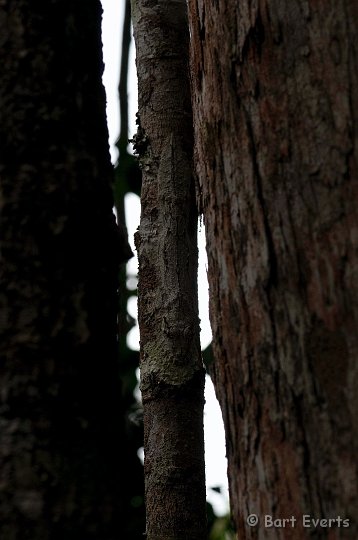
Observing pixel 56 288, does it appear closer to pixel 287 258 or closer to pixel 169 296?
pixel 287 258

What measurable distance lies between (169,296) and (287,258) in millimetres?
1011

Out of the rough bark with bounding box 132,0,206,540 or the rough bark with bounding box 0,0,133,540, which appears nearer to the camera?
the rough bark with bounding box 0,0,133,540

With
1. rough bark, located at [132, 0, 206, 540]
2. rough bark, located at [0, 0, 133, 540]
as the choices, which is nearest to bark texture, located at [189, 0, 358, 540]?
rough bark, located at [0, 0, 133, 540]

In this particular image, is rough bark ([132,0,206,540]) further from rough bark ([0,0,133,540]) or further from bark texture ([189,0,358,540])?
rough bark ([0,0,133,540])

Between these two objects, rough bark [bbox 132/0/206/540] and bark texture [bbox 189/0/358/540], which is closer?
bark texture [bbox 189/0/358/540]

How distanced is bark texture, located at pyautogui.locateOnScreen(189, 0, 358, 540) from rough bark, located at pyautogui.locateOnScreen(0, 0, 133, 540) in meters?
0.27

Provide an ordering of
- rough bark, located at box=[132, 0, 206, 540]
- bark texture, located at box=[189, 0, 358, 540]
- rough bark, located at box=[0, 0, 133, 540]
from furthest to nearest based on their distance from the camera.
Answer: rough bark, located at box=[132, 0, 206, 540] → bark texture, located at box=[189, 0, 358, 540] → rough bark, located at box=[0, 0, 133, 540]

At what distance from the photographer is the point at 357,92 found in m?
1.69

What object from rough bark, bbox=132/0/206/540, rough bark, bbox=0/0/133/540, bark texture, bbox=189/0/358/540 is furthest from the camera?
rough bark, bbox=132/0/206/540

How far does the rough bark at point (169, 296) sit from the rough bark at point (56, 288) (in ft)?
3.61

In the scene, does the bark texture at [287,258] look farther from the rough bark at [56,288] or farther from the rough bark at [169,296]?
the rough bark at [169,296]

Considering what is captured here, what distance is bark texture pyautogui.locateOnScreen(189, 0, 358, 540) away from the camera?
1605mm

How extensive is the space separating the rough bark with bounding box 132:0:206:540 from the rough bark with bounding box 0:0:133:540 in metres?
1.10

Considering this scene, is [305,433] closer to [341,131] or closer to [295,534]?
[295,534]
